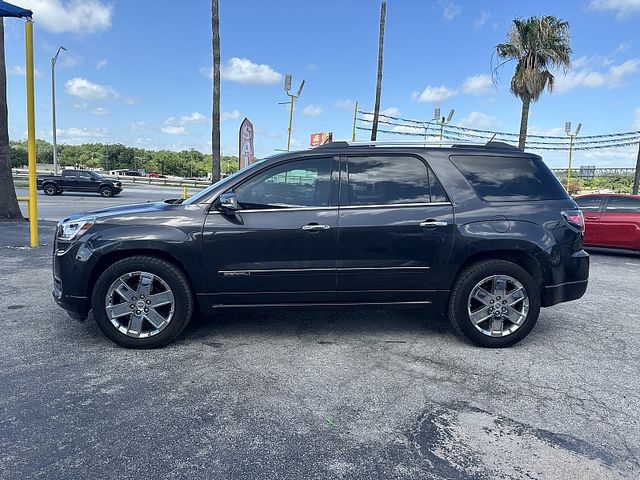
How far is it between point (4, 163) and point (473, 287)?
42.6 ft

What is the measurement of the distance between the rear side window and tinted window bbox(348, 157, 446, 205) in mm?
353

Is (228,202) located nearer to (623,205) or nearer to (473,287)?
(473,287)

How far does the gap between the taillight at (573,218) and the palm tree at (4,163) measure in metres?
13.3

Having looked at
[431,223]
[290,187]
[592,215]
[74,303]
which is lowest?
[74,303]

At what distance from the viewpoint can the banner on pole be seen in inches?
592

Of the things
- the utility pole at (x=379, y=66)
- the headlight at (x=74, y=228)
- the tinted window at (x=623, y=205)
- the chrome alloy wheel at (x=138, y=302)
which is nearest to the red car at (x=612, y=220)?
the tinted window at (x=623, y=205)

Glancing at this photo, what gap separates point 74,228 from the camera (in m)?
4.09

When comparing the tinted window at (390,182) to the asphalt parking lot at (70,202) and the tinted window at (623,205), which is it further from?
the asphalt parking lot at (70,202)

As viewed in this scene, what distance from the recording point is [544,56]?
19.0 m

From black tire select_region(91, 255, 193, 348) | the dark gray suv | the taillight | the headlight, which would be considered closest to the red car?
the taillight

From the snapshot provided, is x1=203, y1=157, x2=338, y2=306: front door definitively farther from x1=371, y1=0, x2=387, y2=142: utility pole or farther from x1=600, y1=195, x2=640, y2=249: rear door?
x1=371, y1=0, x2=387, y2=142: utility pole

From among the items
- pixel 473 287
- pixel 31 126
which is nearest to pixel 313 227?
pixel 473 287

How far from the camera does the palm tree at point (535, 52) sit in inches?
737

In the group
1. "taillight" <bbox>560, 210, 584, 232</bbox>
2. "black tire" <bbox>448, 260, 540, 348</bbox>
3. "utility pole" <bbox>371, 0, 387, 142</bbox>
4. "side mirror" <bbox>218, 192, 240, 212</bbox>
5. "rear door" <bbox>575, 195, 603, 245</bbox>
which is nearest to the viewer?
"side mirror" <bbox>218, 192, 240, 212</bbox>
